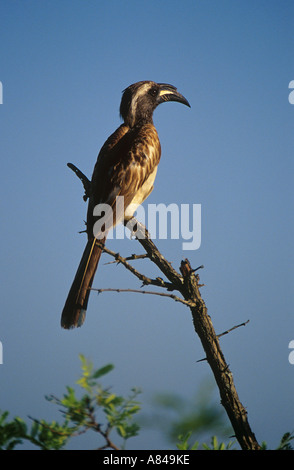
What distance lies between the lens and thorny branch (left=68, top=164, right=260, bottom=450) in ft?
10.9

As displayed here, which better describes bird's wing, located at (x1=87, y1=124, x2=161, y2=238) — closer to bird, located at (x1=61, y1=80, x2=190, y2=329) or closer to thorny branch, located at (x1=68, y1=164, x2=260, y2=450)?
bird, located at (x1=61, y1=80, x2=190, y2=329)

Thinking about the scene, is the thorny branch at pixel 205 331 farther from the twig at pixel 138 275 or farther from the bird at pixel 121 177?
the bird at pixel 121 177

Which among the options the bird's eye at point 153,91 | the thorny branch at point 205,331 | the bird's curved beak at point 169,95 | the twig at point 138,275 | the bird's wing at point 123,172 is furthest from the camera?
the bird's curved beak at point 169,95

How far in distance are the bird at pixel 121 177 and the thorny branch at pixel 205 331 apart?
558mm

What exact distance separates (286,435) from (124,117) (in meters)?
4.30

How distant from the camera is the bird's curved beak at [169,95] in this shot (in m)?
6.22

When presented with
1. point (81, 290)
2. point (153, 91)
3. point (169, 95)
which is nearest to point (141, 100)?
point (153, 91)

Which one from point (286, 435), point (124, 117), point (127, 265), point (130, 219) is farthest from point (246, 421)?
point (124, 117)

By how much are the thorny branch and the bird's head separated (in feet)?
7.49

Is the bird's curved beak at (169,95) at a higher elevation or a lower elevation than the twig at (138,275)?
higher

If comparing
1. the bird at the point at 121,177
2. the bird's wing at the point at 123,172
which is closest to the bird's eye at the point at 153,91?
the bird at the point at 121,177
